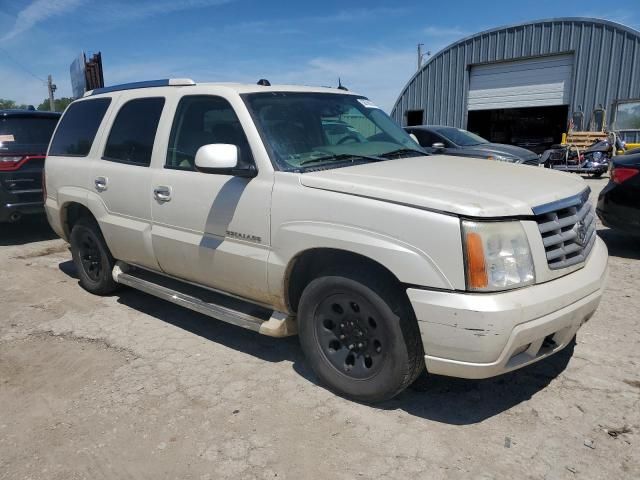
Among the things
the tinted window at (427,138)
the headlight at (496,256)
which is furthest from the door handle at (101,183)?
the tinted window at (427,138)

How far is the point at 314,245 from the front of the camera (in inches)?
119

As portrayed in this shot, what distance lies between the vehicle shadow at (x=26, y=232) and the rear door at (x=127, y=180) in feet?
12.7

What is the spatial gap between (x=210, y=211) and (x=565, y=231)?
7.32 feet

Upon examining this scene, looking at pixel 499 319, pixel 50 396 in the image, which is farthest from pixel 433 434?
pixel 50 396

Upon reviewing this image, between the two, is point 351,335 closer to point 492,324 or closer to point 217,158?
point 492,324

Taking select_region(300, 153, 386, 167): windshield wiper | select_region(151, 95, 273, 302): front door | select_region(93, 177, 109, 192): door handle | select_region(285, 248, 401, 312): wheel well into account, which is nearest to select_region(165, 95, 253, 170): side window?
select_region(151, 95, 273, 302): front door

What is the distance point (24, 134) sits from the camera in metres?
7.61

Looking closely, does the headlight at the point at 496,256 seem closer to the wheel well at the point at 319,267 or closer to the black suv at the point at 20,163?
the wheel well at the point at 319,267

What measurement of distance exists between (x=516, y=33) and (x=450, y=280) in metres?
21.6

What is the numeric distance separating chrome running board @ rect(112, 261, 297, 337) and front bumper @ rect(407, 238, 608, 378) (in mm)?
1062

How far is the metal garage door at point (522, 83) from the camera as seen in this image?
2061 centimetres

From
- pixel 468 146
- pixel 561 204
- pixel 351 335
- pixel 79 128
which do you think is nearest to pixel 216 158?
pixel 351 335

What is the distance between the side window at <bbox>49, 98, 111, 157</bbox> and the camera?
4.86m

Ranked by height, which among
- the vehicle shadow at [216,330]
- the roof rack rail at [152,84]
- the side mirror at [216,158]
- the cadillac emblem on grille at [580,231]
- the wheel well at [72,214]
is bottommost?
the vehicle shadow at [216,330]
